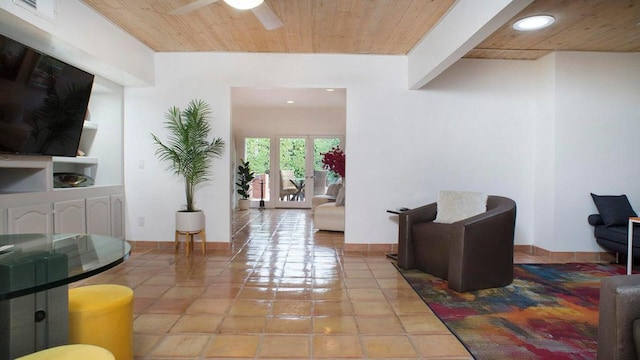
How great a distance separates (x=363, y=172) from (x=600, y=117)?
9.77 feet

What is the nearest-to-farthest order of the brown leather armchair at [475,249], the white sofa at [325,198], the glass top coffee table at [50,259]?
1. the glass top coffee table at [50,259]
2. the brown leather armchair at [475,249]
3. the white sofa at [325,198]

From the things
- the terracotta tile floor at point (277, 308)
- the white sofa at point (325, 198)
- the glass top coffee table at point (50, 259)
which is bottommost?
the terracotta tile floor at point (277, 308)

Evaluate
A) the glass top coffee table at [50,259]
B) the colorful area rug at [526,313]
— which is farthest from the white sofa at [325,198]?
the glass top coffee table at [50,259]

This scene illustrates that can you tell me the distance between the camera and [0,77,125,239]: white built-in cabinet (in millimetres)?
3066

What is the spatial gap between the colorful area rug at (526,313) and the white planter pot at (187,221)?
8.32ft

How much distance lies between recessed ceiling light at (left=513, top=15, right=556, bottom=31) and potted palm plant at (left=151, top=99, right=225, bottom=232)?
3.63m

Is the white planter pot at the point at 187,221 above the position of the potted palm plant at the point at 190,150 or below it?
below

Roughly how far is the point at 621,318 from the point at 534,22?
3003 mm

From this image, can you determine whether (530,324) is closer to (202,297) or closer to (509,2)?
(509,2)

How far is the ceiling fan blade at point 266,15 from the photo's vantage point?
2.77 metres

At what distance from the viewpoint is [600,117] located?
4320 millimetres

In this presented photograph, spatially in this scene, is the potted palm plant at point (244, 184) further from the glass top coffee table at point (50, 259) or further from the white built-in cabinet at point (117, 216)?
the glass top coffee table at point (50, 259)

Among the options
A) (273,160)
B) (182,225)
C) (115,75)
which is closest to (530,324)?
(182,225)

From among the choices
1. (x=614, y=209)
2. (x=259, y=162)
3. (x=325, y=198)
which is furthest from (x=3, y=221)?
(x=259, y=162)
